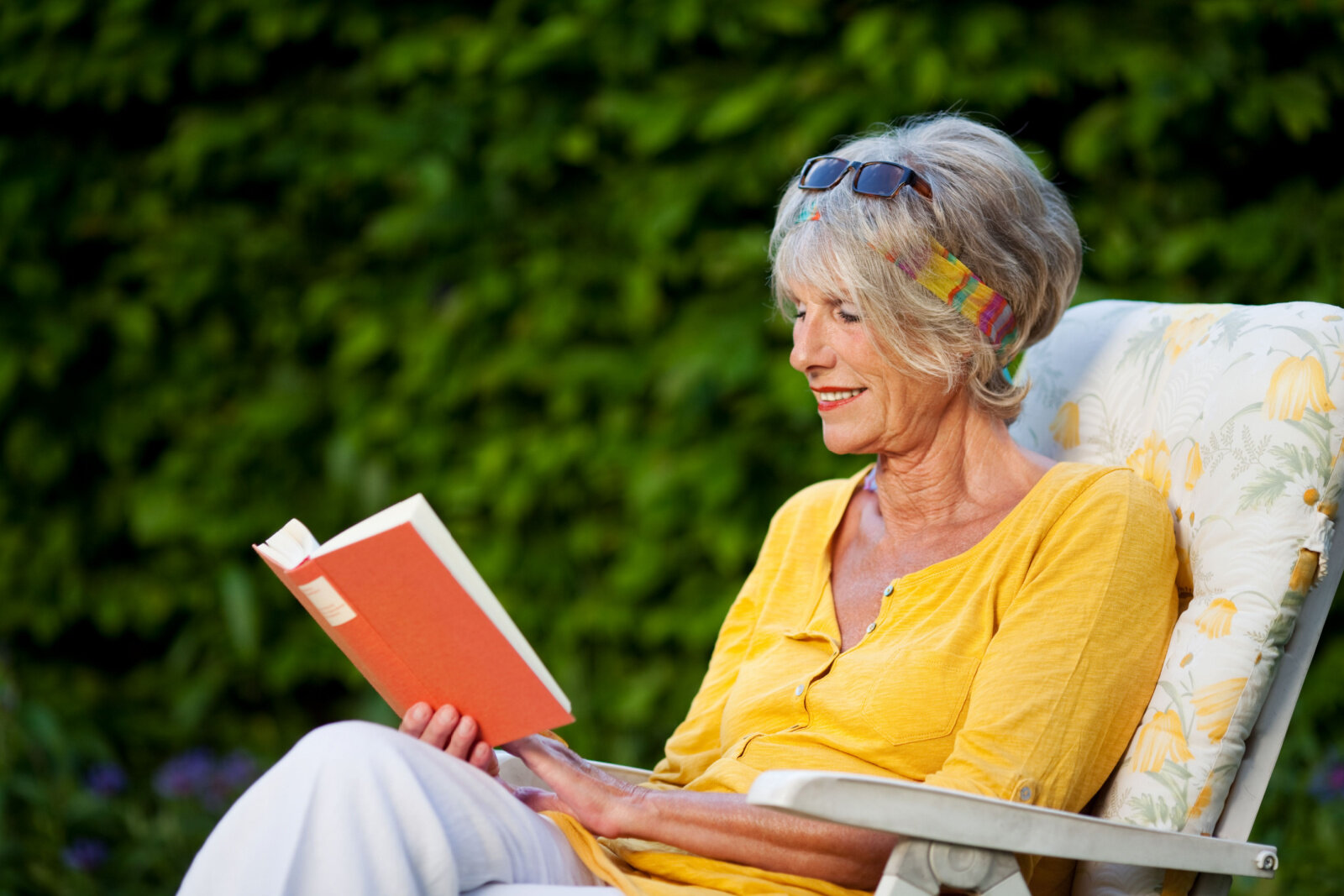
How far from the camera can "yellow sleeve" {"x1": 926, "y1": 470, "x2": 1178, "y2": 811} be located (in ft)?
5.26

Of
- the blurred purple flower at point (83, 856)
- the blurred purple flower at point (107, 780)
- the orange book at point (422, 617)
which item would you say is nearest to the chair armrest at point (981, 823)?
the orange book at point (422, 617)

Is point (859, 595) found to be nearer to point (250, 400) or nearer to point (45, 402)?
point (250, 400)

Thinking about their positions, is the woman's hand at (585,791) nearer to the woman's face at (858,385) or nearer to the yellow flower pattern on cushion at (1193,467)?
the woman's face at (858,385)

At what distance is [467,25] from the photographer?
12.5 ft

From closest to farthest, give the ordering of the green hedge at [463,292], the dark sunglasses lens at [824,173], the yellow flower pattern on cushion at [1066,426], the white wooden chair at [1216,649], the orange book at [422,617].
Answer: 1. the white wooden chair at [1216,649]
2. the orange book at [422,617]
3. the dark sunglasses lens at [824,173]
4. the yellow flower pattern on cushion at [1066,426]
5. the green hedge at [463,292]

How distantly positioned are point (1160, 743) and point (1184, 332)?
72 cm

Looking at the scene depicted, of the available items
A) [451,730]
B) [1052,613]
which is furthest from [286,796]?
[1052,613]

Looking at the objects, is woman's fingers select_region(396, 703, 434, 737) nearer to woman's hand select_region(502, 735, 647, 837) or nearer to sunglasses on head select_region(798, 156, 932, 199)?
woman's hand select_region(502, 735, 647, 837)

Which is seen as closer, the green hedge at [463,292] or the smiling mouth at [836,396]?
the smiling mouth at [836,396]

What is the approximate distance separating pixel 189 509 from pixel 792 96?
2.31 m

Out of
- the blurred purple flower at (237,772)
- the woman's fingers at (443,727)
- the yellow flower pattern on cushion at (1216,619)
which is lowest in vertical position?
the yellow flower pattern on cushion at (1216,619)

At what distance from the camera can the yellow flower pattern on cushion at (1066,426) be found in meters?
2.19

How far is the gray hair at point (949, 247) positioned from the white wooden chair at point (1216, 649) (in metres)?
0.29

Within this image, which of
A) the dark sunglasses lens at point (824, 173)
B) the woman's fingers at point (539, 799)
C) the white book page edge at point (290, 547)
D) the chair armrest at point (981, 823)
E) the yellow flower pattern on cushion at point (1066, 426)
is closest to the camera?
the chair armrest at point (981, 823)
